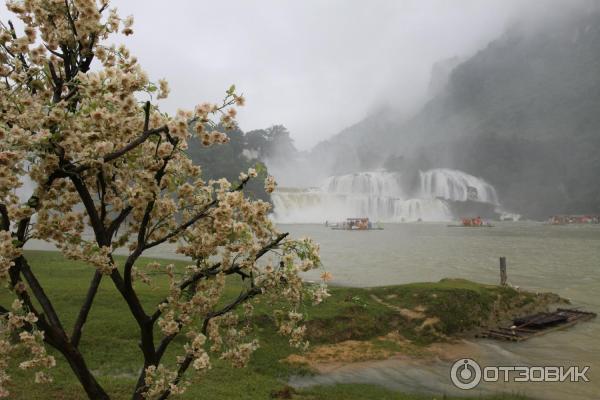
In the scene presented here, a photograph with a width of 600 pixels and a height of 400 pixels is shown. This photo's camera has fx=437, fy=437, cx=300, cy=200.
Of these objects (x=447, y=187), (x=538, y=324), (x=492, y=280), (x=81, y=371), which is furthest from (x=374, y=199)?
(x=81, y=371)

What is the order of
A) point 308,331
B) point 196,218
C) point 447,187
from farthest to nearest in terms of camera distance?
point 447,187, point 308,331, point 196,218

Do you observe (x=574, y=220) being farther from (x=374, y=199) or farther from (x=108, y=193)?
(x=108, y=193)

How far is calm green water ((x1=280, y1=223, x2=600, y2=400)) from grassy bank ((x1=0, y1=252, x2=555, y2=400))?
1.14 meters

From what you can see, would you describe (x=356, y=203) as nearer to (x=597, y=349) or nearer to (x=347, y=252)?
(x=347, y=252)

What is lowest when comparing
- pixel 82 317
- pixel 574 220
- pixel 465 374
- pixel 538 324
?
pixel 465 374

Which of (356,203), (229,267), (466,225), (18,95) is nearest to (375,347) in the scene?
(229,267)

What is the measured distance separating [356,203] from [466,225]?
3406 centimetres

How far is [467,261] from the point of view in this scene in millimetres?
43438

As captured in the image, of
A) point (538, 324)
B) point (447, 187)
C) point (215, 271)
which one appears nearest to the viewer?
point (215, 271)

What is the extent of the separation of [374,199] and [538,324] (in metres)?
113

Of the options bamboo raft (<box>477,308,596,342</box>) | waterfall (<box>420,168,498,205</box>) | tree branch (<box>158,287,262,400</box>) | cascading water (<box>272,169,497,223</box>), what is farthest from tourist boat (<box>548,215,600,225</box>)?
tree branch (<box>158,287,262,400</box>)

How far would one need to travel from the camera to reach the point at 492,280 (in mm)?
32125

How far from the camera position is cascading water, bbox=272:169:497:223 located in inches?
5079

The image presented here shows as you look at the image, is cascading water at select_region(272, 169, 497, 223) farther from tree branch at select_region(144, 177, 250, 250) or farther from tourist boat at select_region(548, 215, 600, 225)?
tree branch at select_region(144, 177, 250, 250)
